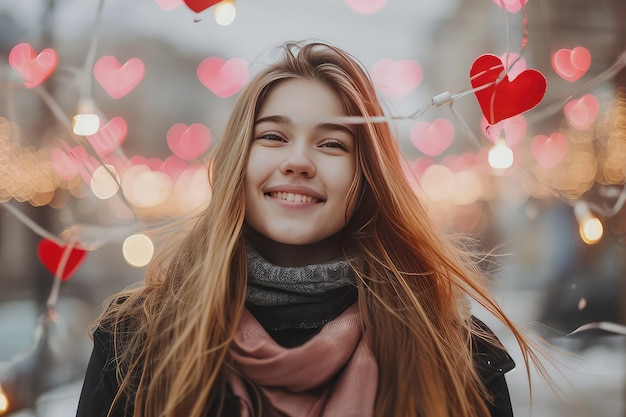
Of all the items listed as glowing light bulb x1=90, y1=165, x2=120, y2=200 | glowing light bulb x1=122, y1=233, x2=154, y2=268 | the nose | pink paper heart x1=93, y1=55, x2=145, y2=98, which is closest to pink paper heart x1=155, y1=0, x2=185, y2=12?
pink paper heart x1=93, y1=55, x2=145, y2=98

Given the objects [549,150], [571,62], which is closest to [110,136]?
[571,62]

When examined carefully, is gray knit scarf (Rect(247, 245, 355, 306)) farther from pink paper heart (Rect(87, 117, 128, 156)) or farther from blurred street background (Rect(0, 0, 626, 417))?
pink paper heart (Rect(87, 117, 128, 156))

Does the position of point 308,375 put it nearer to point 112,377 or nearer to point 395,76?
point 112,377

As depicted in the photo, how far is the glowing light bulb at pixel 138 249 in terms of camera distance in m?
1.48

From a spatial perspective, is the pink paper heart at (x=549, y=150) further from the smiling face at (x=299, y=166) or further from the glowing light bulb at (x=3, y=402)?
the glowing light bulb at (x=3, y=402)

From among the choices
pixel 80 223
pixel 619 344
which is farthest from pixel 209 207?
pixel 619 344

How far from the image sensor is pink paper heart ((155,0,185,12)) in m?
1.45

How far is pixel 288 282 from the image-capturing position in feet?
3.33

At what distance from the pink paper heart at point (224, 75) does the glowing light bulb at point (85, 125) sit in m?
0.27

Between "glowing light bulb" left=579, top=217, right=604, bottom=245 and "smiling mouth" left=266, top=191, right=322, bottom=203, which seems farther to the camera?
"glowing light bulb" left=579, top=217, right=604, bottom=245

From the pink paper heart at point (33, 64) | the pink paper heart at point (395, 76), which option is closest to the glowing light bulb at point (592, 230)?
the pink paper heart at point (395, 76)

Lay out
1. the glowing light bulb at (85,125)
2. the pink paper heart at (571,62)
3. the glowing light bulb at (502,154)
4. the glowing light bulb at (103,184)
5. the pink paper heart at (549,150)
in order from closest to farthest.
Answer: the glowing light bulb at (502,154) < the glowing light bulb at (85,125) < the glowing light bulb at (103,184) < the pink paper heart at (571,62) < the pink paper heart at (549,150)

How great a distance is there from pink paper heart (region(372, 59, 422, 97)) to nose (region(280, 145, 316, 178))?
16.2 inches

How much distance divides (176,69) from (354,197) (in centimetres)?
72
